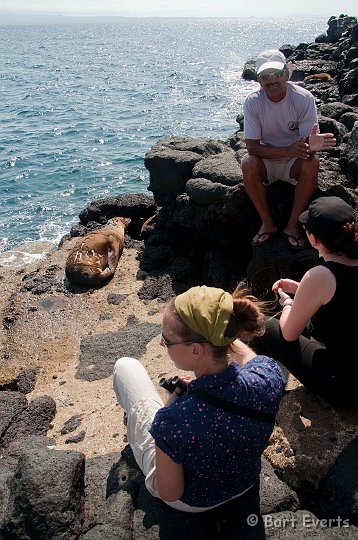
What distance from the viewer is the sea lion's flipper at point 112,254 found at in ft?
31.5

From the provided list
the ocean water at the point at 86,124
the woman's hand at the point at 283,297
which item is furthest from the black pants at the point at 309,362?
the ocean water at the point at 86,124

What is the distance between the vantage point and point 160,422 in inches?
114

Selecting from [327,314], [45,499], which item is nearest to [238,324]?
[327,314]

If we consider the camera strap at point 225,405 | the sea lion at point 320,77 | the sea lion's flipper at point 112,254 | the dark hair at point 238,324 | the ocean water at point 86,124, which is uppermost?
the dark hair at point 238,324

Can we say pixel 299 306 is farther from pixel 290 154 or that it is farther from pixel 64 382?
pixel 64 382

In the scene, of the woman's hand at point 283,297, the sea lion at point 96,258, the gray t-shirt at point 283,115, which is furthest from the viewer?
the sea lion at point 96,258

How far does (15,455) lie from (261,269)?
3.53 metres

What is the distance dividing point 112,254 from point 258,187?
402 cm

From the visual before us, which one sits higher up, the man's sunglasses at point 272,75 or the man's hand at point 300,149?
the man's sunglasses at point 272,75

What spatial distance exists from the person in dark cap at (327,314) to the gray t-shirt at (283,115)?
269 cm

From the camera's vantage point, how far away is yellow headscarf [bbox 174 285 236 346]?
9.58 feet

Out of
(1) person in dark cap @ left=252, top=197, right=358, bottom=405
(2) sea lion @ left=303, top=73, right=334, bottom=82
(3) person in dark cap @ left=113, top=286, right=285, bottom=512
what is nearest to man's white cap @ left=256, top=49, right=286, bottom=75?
(1) person in dark cap @ left=252, top=197, right=358, bottom=405

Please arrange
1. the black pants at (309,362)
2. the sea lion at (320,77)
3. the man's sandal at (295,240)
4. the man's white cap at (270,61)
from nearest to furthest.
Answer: the black pants at (309,362)
the man's white cap at (270,61)
the man's sandal at (295,240)
the sea lion at (320,77)

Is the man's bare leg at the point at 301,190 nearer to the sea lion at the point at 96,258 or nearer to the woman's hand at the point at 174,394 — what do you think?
the woman's hand at the point at 174,394
